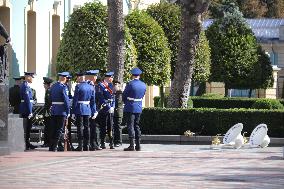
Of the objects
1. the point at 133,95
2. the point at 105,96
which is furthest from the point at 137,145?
the point at 105,96

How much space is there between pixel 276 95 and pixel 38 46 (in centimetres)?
4669

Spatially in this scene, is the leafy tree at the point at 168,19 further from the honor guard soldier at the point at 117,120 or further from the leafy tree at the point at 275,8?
the leafy tree at the point at 275,8

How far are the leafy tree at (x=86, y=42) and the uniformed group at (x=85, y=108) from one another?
29.9ft

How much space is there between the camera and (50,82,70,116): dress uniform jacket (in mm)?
22969

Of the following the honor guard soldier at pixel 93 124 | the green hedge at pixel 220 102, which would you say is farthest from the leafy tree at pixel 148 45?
the honor guard soldier at pixel 93 124

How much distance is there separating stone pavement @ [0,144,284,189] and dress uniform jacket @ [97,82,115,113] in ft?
3.92

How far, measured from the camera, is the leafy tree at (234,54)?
60.9 metres

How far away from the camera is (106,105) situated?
969 inches

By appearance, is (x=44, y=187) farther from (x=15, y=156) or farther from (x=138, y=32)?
(x=138, y=32)

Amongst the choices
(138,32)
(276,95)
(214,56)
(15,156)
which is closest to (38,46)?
(138,32)

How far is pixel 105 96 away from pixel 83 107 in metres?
1.25

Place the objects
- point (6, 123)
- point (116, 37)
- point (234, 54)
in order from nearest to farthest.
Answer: point (6, 123), point (116, 37), point (234, 54)

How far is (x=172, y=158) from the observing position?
21078 mm

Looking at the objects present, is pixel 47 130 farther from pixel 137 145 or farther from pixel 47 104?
pixel 137 145
